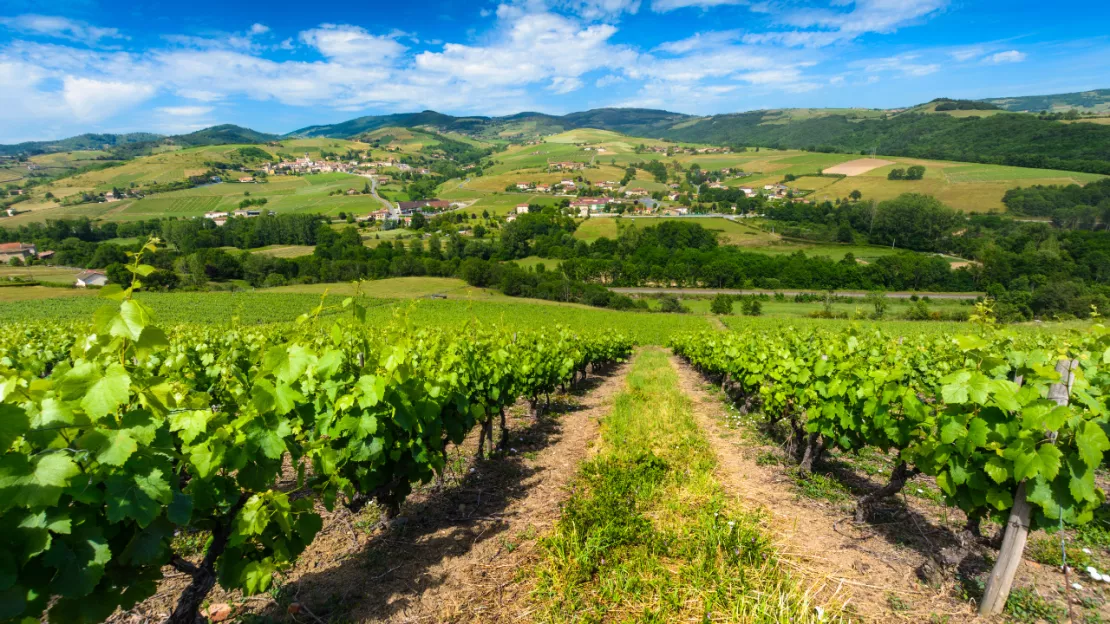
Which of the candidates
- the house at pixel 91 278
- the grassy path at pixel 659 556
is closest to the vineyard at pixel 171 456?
the grassy path at pixel 659 556

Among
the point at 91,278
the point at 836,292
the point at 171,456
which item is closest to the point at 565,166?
the point at 836,292

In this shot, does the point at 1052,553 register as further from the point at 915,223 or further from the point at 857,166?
the point at 857,166

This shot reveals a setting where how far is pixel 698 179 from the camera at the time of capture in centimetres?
17512

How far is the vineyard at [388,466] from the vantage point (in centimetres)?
220

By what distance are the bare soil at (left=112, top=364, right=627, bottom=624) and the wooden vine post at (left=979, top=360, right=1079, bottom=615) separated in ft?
12.5

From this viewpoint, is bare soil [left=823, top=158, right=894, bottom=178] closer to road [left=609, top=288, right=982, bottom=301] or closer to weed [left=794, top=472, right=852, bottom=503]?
road [left=609, top=288, right=982, bottom=301]

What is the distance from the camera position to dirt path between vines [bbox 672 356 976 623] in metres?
3.86

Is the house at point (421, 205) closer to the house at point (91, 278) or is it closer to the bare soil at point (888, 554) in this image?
the house at point (91, 278)

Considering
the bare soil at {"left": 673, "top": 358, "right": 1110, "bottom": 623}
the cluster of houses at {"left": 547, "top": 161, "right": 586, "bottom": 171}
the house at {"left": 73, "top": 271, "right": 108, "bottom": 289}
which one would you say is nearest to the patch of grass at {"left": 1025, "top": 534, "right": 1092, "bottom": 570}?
the bare soil at {"left": 673, "top": 358, "right": 1110, "bottom": 623}

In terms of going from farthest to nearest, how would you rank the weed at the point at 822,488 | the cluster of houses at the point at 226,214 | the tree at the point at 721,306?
the cluster of houses at the point at 226,214
the tree at the point at 721,306
the weed at the point at 822,488

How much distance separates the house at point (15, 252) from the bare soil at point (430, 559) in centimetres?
10665

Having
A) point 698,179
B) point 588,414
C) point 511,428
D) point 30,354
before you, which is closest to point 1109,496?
point 588,414

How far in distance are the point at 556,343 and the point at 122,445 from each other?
1086cm

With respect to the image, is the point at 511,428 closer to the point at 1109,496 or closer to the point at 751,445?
the point at 751,445
